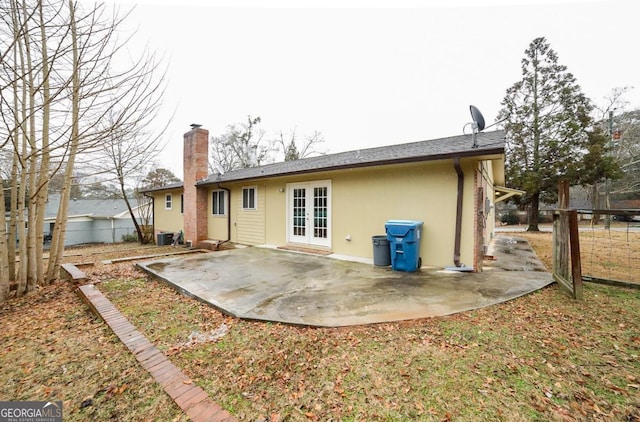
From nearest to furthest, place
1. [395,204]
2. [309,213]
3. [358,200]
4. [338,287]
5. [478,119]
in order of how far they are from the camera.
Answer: [338,287], [478,119], [395,204], [358,200], [309,213]

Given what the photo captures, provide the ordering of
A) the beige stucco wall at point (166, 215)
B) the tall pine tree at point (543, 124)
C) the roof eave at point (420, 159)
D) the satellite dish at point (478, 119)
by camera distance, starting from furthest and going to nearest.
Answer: the tall pine tree at point (543, 124)
the beige stucco wall at point (166, 215)
the satellite dish at point (478, 119)
the roof eave at point (420, 159)

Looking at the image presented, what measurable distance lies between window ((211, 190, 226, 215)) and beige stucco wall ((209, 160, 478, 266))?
3506mm

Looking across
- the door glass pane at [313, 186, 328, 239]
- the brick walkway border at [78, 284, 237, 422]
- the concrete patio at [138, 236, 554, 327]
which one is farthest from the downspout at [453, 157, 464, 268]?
the brick walkway border at [78, 284, 237, 422]

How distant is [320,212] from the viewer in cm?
830

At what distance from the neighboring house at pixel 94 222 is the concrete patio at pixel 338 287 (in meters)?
18.8

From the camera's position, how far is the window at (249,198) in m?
Result: 10.4

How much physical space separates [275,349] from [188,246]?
440 inches

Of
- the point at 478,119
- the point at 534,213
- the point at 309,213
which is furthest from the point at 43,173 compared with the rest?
the point at 534,213

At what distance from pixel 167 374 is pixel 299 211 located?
21.8ft

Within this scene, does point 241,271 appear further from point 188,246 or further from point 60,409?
point 188,246

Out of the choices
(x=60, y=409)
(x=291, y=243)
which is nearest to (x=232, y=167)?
(x=291, y=243)

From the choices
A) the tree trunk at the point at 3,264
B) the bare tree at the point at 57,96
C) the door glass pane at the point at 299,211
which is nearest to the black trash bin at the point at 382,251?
the door glass pane at the point at 299,211

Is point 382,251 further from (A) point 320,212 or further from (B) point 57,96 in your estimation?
(B) point 57,96

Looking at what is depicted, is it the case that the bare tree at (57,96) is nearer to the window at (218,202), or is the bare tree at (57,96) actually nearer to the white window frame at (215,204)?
the white window frame at (215,204)
